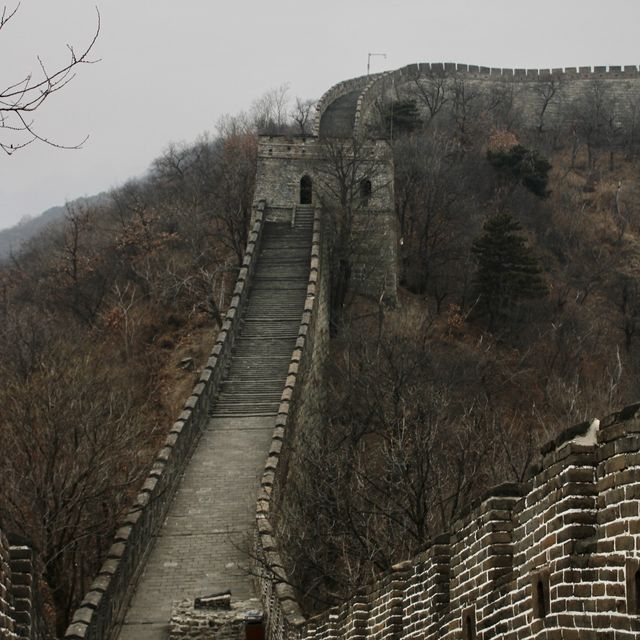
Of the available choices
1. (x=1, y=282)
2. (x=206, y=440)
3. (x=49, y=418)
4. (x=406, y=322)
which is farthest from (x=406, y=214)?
(x=49, y=418)

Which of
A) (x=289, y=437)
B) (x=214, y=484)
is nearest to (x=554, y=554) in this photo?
(x=214, y=484)

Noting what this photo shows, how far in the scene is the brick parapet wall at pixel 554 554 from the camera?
223 inches

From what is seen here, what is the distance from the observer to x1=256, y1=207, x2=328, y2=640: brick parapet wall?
61.9 ft

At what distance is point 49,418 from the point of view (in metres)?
22.8

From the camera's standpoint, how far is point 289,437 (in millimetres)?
27906

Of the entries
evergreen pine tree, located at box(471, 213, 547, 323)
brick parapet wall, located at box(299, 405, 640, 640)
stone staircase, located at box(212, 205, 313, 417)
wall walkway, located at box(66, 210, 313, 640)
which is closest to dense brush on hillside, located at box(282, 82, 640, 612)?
evergreen pine tree, located at box(471, 213, 547, 323)

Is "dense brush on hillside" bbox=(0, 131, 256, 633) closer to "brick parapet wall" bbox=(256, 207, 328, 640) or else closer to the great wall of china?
the great wall of china

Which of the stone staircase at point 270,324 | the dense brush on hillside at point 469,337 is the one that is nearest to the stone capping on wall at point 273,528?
the stone staircase at point 270,324

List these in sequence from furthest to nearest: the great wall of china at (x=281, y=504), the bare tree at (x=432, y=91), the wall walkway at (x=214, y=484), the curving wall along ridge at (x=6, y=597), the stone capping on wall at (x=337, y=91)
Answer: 1. the bare tree at (x=432, y=91)
2. the stone capping on wall at (x=337, y=91)
3. the wall walkway at (x=214, y=484)
4. the curving wall along ridge at (x=6, y=597)
5. the great wall of china at (x=281, y=504)

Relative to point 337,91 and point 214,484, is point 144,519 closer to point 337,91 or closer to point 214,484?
point 214,484

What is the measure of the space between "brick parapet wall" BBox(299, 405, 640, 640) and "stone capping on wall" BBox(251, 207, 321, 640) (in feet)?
24.9

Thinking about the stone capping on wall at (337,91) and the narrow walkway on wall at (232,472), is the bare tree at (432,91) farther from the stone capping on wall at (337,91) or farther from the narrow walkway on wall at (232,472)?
the narrow walkway on wall at (232,472)

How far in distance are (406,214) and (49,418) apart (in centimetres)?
2678

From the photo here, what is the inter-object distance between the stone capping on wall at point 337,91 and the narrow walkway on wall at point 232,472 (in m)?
16.4
